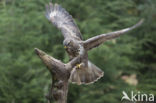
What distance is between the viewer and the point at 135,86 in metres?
6.64

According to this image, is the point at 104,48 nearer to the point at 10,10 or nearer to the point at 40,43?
the point at 40,43

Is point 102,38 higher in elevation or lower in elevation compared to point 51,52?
higher

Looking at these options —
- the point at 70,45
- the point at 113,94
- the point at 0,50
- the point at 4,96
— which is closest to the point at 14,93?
the point at 4,96

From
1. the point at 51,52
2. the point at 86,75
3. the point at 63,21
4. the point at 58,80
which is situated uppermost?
the point at 63,21

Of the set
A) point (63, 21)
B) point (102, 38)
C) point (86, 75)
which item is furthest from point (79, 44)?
point (63, 21)

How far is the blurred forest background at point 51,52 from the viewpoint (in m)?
6.45

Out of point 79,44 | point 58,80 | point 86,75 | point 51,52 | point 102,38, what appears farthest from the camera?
point 51,52

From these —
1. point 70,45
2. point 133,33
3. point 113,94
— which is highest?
point 70,45

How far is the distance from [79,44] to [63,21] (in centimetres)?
88

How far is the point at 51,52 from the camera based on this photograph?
667 centimetres

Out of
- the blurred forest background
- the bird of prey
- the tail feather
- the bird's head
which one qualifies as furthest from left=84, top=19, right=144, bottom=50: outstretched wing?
the blurred forest background

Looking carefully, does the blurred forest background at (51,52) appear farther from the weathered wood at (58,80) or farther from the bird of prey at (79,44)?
the weathered wood at (58,80)

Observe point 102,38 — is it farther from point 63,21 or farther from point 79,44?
point 63,21

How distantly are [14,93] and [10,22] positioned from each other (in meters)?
1.51
